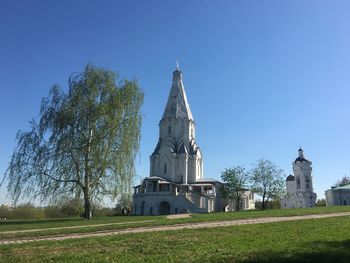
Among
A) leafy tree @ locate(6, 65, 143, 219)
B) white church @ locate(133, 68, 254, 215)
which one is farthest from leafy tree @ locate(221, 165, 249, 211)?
leafy tree @ locate(6, 65, 143, 219)

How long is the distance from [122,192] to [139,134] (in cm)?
526

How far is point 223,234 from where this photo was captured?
537 inches

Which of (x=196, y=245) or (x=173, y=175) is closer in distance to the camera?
(x=196, y=245)

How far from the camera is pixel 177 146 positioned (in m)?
65.6

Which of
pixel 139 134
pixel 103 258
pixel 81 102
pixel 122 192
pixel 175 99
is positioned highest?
pixel 175 99

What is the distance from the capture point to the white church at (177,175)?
5622 centimetres

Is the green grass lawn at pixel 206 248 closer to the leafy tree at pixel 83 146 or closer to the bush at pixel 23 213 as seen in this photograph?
the leafy tree at pixel 83 146

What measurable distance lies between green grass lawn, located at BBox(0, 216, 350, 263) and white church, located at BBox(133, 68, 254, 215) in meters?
41.1

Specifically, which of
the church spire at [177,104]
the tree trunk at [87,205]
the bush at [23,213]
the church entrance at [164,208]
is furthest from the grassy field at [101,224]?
the church spire at [177,104]

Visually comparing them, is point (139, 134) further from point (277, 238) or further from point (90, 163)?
point (277, 238)

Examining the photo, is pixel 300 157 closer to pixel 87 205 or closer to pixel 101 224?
pixel 87 205

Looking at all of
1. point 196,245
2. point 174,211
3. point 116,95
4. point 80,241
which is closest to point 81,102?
point 116,95

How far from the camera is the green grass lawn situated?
917cm

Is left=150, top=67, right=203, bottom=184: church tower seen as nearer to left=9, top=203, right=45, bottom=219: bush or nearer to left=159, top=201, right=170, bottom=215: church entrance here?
left=159, top=201, right=170, bottom=215: church entrance
